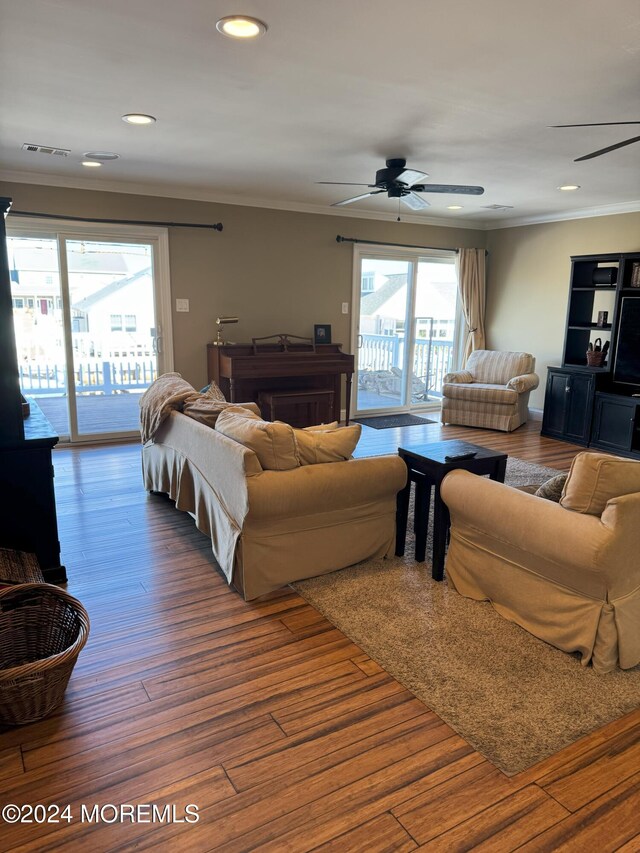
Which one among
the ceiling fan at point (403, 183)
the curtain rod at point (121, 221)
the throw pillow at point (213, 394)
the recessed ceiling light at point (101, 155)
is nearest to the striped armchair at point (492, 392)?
the ceiling fan at point (403, 183)

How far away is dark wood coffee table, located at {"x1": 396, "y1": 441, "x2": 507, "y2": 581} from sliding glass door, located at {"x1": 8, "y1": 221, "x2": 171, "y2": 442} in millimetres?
3699

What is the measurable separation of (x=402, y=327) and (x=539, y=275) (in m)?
1.82

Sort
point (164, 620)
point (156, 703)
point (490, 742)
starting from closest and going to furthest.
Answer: point (490, 742) → point (156, 703) → point (164, 620)

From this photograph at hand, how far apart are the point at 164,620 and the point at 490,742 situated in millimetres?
1454

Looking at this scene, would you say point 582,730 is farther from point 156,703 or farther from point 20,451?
point 20,451

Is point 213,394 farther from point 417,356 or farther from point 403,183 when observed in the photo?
point 417,356

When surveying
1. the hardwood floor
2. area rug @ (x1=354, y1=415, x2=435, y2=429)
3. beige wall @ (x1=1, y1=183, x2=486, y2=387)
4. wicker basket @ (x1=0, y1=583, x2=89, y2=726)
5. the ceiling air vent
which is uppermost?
the ceiling air vent

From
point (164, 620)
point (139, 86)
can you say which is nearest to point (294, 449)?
point (164, 620)

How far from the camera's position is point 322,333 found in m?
6.73

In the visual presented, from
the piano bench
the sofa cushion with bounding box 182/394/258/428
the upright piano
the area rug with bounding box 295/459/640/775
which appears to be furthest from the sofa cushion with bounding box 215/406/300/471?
the piano bench

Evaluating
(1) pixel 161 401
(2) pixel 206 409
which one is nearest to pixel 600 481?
(2) pixel 206 409

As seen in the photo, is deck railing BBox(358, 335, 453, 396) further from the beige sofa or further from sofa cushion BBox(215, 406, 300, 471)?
sofa cushion BBox(215, 406, 300, 471)

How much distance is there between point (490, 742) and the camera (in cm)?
188

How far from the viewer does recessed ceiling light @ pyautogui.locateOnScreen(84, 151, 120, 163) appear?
14.1 ft
